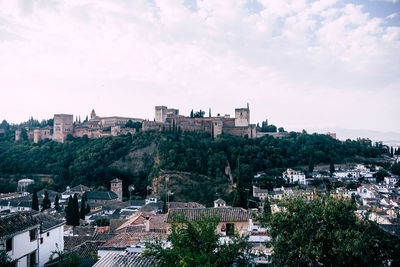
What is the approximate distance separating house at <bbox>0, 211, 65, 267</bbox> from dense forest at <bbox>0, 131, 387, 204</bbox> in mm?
42171

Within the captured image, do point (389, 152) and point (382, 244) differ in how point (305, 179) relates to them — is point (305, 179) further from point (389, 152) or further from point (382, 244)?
point (382, 244)

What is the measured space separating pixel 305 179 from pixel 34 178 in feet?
204

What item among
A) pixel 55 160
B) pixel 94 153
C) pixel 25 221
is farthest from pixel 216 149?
pixel 25 221

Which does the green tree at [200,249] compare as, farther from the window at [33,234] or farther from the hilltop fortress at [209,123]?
the hilltop fortress at [209,123]

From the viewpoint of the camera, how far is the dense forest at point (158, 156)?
6431 cm

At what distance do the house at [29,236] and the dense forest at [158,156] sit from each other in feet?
138

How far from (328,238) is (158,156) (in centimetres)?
5812

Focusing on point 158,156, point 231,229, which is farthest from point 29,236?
point 158,156

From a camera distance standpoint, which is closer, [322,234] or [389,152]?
[322,234]

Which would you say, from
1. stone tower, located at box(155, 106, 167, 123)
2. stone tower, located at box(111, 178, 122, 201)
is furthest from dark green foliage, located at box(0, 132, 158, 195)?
stone tower, located at box(155, 106, 167, 123)

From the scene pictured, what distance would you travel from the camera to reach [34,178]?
6981 centimetres

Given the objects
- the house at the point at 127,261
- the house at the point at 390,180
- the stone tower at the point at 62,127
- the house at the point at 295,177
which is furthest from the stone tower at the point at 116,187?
the house at the point at 390,180

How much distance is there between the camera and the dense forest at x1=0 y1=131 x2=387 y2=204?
64312 millimetres

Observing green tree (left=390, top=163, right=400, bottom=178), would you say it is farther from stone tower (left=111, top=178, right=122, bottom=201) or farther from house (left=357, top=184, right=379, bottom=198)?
stone tower (left=111, top=178, right=122, bottom=201)
